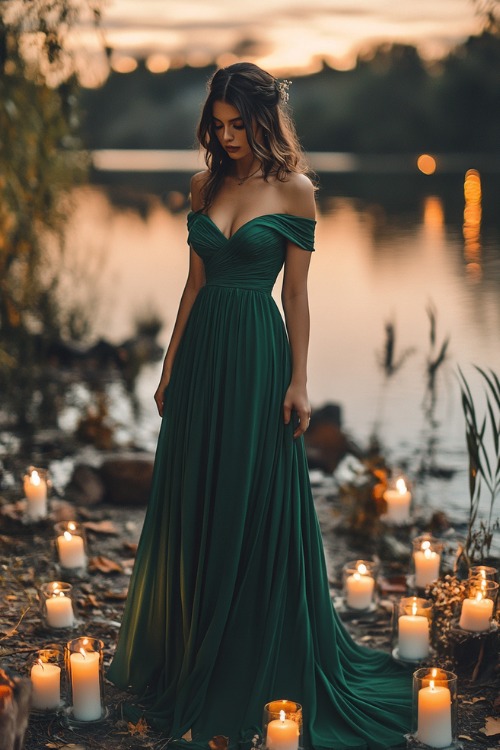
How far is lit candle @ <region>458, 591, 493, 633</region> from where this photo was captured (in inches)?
122

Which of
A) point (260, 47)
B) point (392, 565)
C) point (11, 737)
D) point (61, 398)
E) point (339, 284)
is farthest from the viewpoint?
point (339, 284)

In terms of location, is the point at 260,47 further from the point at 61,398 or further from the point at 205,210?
the point at 205,210

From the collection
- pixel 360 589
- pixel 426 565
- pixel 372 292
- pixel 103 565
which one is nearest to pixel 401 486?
pixel 426 565

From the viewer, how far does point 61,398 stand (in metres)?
6.51

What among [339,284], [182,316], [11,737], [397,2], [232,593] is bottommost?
[11,737]

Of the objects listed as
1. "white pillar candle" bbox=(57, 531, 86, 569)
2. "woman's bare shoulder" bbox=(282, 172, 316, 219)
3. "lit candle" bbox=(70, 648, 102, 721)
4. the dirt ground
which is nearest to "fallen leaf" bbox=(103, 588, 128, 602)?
the dirt ground

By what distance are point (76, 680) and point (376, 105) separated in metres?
25.0

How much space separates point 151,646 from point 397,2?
8925 millimetres

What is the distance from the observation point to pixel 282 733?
2494 mm

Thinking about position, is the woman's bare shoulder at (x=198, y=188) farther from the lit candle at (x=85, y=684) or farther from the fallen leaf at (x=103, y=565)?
the fallen leaf at (x=103, y=565)

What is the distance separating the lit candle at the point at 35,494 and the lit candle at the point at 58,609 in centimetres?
88

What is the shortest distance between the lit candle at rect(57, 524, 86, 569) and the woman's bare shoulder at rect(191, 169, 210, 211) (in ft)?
4.71

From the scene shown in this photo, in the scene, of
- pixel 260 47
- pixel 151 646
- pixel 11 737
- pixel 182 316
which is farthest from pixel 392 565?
pixel 260 47

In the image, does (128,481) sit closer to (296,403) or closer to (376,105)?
(296,403)
